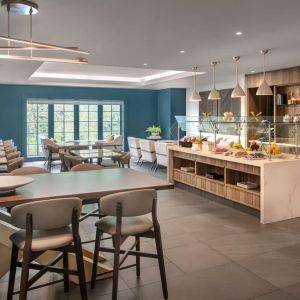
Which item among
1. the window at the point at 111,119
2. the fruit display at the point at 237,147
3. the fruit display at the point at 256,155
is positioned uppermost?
the window at the point at 111,119

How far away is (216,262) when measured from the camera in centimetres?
342

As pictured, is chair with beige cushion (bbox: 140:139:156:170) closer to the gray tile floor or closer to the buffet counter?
the buffet counter

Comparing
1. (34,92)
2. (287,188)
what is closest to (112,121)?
(34,92)

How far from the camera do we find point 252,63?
6859 millimetres

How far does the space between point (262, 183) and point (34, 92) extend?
8.92 meters

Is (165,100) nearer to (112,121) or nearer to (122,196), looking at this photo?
(112,121)

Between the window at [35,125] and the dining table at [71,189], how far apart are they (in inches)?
345

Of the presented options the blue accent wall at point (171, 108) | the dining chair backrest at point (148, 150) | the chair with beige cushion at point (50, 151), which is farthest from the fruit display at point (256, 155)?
the blue accent wall at point (171, 108)

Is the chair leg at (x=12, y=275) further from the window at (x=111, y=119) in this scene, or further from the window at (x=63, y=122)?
the window at (x=111, y=119)

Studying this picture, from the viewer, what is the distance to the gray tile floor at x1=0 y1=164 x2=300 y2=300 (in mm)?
2816

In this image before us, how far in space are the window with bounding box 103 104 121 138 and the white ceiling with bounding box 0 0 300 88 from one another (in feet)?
→ 20.4

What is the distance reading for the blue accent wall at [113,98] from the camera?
11.3 meters

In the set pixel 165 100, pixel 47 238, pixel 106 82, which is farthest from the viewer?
pixel 165 100

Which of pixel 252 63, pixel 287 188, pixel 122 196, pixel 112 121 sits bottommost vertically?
pixel 287 188
